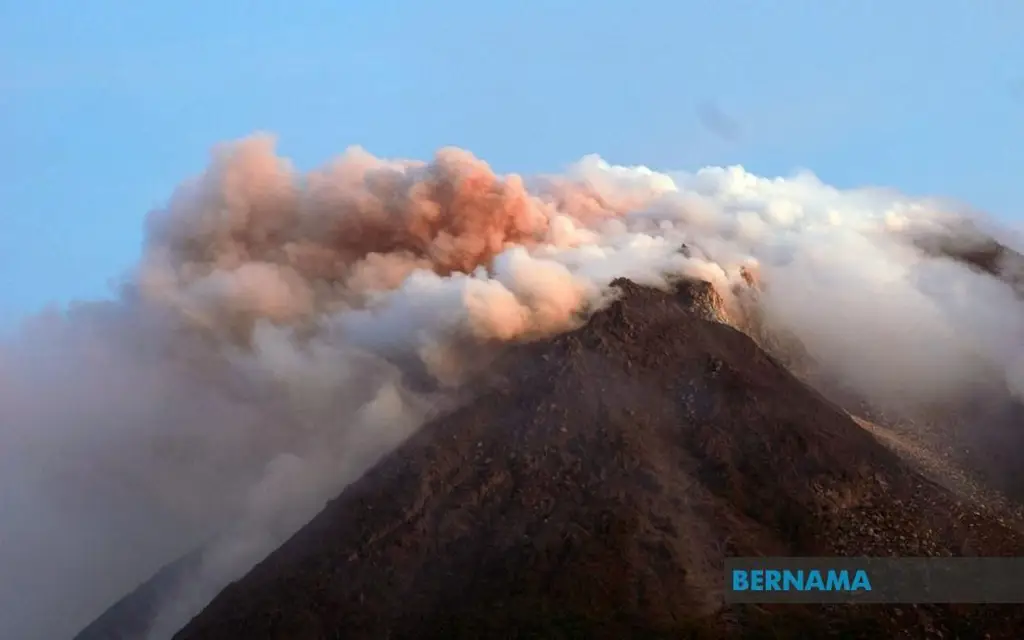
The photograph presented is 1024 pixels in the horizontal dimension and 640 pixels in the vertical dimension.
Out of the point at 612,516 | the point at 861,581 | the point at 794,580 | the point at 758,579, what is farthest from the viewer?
the point at 612,516

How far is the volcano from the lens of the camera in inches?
2645

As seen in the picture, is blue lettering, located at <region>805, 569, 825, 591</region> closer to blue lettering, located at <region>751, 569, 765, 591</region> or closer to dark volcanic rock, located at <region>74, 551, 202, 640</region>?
blue lettering, located at <region>751, 569, 765, 591</region>

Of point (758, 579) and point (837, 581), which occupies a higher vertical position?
point (758, 579)

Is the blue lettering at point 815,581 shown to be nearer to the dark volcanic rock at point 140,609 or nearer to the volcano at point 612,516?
the volcano at point 612,516

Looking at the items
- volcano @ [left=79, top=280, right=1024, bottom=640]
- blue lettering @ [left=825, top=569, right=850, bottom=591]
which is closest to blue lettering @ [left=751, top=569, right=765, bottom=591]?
volcano @ [left=79, top=280, right=1024, bottom=640]

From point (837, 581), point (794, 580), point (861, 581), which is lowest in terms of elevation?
point (861, 581)

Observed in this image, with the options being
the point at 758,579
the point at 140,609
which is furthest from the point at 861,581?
the point at 140,609

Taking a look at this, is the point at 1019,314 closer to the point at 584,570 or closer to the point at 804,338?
the point at 804,338

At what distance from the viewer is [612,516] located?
2884 inches

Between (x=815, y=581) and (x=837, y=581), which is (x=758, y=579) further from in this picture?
(x=837, y=581)

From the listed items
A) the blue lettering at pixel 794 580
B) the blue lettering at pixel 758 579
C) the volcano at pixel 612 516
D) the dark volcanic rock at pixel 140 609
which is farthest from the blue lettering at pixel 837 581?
the dark volcanic rock at pixel 140 609

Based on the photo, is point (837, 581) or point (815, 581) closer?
point (837, 581)

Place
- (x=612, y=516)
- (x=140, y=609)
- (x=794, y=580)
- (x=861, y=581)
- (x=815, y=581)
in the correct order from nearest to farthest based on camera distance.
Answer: (x=861, y=581)
(x=794, y=580)
(x=815, y=581)
(x=612, y=516)
(x=140, y=609)

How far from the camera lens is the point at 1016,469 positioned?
90.4 metres
